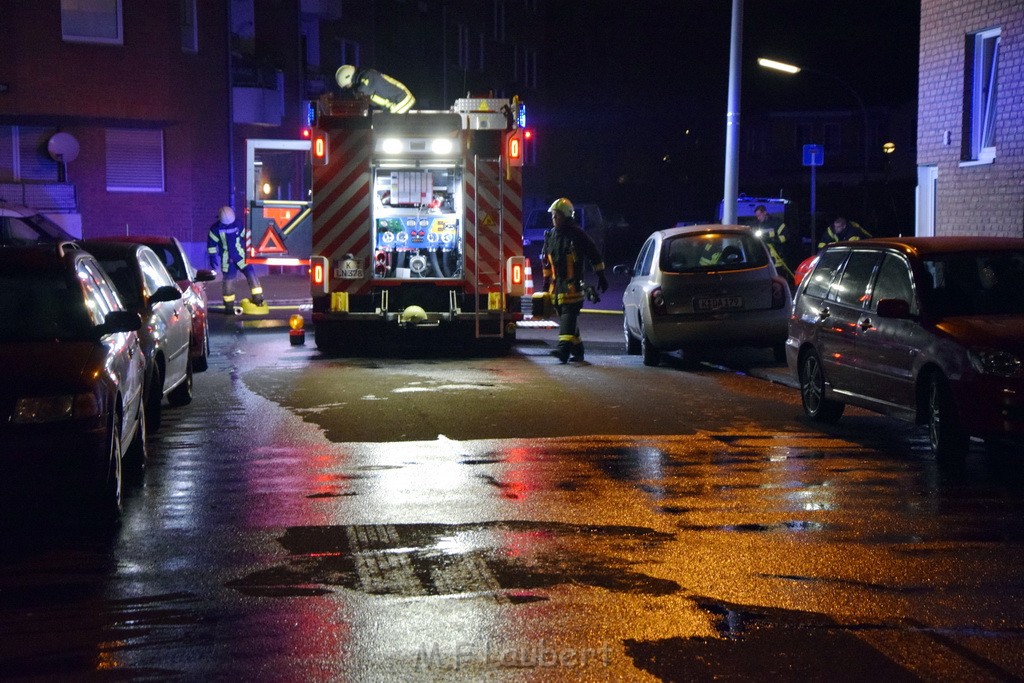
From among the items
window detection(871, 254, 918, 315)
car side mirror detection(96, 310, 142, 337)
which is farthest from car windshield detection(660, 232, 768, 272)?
car side mirror detection(96, 310, 142, 337)

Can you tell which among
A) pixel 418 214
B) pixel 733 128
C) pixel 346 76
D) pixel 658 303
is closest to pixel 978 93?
pixel 733 128

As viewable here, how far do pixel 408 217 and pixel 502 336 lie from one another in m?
1.85

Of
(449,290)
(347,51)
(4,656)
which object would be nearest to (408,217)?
(449,290)

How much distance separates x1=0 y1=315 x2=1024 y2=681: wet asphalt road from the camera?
5.29 m

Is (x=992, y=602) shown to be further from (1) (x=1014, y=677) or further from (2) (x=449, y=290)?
(2) (x=449, y=290)

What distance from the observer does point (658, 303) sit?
1579 centimetres

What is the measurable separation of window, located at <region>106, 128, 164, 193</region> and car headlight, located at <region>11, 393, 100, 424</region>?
27211 millimetres

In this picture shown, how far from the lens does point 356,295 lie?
17234mm

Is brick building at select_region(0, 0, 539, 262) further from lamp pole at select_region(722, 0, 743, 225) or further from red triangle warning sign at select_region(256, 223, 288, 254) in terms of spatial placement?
lamp pole at select_region(722, 0, 743, 225)

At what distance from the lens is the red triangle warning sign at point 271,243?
76.5 ft

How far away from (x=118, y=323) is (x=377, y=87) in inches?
416

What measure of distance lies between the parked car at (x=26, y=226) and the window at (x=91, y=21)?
34.9 feet

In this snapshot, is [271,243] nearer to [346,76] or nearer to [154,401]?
[346,76]

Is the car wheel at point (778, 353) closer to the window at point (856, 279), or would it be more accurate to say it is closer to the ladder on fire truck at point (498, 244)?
the ladder on fire truck at point (498, 244)
